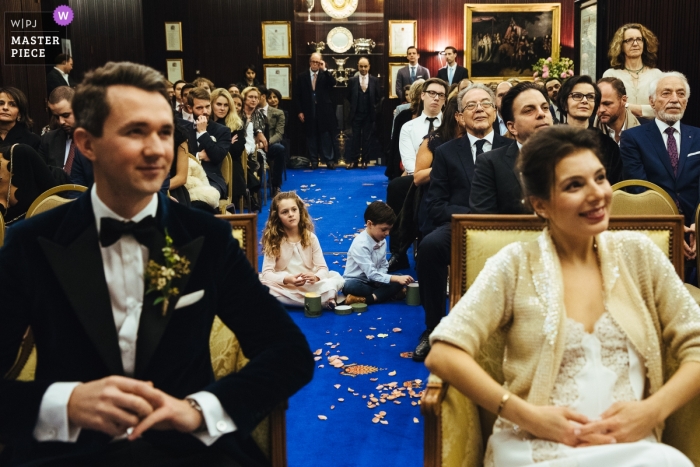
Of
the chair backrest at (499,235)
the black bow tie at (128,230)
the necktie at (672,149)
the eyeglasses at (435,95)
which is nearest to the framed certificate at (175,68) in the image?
the eyeglasses at (435,95)

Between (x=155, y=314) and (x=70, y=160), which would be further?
(x=70, y=160)

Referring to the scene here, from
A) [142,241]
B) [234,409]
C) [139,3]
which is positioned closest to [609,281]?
[234,409]

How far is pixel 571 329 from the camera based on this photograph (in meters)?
1.92

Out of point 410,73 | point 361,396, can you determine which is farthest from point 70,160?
point 410,73

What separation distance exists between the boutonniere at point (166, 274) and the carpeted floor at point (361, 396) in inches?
63.1

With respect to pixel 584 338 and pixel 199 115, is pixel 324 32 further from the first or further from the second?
pixel 584 338

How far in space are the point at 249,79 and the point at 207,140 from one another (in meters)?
7.40

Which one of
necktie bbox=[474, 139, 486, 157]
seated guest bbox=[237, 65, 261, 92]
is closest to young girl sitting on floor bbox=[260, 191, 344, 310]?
necktie bbox=[474, 139, 486, 157]

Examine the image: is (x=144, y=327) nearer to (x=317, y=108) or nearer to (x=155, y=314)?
(x=155, y=314)

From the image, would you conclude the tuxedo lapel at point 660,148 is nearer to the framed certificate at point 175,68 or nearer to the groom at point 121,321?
the groom at point 121,321

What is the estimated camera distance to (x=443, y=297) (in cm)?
414

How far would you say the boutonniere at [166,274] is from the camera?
1632 millimetres

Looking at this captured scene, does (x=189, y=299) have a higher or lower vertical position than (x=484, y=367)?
higher

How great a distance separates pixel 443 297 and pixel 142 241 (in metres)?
2.67
